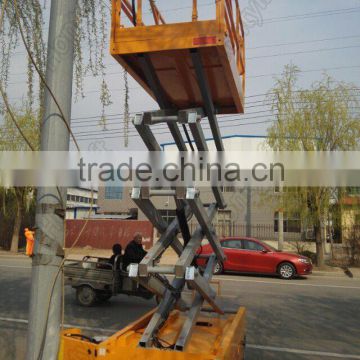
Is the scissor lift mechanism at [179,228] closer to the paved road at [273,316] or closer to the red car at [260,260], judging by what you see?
the paved road at [273,316]

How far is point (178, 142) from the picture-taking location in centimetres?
421

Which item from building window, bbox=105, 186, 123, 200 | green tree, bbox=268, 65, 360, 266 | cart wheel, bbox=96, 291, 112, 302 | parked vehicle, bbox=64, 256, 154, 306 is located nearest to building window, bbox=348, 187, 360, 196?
green tree, bbox=268, 65, 360, 266

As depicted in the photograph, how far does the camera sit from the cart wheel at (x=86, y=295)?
29.8 ft

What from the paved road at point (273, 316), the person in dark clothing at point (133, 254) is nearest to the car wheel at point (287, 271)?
the paved road at point (273, 316)

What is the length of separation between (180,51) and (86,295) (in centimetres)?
720

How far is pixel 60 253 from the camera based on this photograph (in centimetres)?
283

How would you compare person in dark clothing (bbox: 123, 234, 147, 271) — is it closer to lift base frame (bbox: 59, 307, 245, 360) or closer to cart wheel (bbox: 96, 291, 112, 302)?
cart wheel (bbox: 96, 291, 112, 302)

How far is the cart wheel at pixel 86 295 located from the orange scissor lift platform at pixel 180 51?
20.1ft

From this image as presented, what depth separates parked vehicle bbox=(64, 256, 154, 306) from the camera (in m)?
8.80

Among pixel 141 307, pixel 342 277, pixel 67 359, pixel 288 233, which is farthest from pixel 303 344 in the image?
pixel 288 233

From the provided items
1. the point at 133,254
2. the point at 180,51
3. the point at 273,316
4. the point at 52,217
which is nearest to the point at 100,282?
the point at 133,254

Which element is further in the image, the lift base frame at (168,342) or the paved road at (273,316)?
the paved road at (273,316)

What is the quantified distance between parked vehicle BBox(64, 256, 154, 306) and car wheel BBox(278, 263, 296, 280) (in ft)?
23.8

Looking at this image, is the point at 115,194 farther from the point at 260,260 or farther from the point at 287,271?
the point at 287,271
